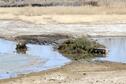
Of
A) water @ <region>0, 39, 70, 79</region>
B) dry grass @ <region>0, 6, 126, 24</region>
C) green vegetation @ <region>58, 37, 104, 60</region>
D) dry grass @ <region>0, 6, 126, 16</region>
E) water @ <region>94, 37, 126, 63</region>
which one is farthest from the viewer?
dry grass @ <region>0, 6, 126, 16</region>

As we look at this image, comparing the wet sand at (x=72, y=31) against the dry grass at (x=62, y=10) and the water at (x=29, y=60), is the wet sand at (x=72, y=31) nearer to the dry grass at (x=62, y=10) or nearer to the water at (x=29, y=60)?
the dry grass at (x=62, y=10)

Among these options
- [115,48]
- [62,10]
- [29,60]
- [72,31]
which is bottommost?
[62,10]

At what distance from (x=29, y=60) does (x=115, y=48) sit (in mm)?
6933

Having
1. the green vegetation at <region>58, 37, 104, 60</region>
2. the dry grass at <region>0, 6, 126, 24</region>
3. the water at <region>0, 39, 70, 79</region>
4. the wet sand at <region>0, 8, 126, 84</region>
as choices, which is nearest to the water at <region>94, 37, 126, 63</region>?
the green vegetation at <region>58, 37, 104, 60</region>

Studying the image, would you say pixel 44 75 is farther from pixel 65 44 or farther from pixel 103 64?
pixel 65 44

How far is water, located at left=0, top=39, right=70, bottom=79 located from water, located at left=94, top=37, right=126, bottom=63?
8.17 feet

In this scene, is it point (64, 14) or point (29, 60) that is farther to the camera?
point (64, 14)

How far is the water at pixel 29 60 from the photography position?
20500 mm

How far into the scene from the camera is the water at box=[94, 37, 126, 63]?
2432 centimetres

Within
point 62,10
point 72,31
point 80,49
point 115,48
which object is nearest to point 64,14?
point 62,10

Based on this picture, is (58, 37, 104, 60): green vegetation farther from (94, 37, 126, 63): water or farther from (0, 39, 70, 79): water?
(94, 37, 126, 63): water

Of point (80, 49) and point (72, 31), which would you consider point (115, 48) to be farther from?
point (72, 31)

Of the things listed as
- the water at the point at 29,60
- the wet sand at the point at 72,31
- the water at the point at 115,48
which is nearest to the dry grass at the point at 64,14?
the wet sand at the point at 72,31

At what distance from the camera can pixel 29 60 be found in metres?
23.5
